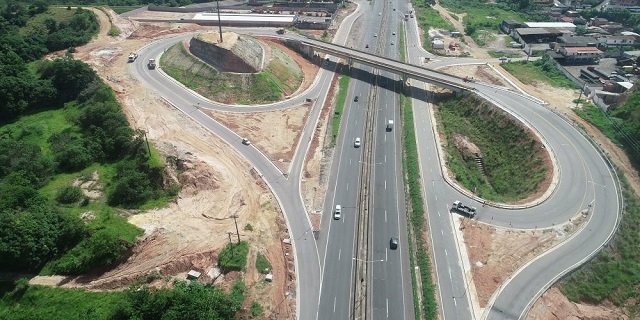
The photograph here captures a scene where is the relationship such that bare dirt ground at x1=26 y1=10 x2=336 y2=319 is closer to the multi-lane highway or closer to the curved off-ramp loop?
the multi-lane highway

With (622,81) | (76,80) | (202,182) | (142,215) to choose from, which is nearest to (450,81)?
(622,81)

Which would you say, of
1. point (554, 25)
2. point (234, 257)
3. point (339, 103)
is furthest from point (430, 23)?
point (234, 257)

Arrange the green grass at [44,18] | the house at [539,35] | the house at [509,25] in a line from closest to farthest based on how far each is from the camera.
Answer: the green grass at [44,18]
the house at [539,35]
the house at [509,25]

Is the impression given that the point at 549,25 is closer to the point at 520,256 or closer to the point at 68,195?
the point at 520,256

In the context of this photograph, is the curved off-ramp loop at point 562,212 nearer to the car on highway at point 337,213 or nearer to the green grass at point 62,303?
the car on highway at point 337,213

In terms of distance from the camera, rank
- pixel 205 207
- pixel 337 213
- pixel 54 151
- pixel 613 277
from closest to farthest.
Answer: pixel 613 277 → pixel 205 207 → pixel 337 213 → pixel 54 151

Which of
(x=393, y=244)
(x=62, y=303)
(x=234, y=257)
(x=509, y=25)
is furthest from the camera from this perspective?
(x=509, y=25)

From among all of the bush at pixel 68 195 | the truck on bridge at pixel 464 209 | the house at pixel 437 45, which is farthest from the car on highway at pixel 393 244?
the house at pixel 437 45

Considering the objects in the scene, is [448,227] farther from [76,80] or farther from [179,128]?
[76,80]
